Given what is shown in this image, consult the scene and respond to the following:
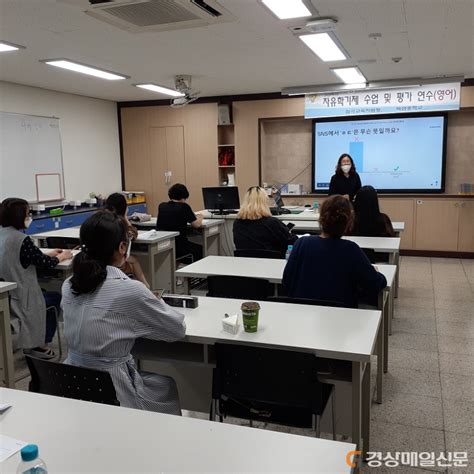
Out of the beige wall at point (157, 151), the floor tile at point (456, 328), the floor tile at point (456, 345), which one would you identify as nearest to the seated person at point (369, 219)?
the floor tile at point (456, 328)

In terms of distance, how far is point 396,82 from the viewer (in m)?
6.87

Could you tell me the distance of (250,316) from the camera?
2084mm

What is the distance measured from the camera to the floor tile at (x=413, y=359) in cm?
353

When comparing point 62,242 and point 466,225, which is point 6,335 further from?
point 466,225

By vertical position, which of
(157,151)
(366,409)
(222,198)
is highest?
(157,151)

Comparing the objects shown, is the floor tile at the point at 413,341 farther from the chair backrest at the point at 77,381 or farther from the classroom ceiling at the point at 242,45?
the chair backrest at the point at 77,381

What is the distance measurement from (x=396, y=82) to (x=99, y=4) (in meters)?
4.98

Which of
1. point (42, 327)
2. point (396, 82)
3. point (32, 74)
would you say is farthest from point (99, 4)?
point (396, 82)

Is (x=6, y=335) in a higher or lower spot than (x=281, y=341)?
lower

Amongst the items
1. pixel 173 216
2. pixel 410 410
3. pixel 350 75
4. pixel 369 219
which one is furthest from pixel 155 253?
pixel 350 75

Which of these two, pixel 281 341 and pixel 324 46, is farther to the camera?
pixel 324 46

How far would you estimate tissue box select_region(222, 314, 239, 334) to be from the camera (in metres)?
2.11

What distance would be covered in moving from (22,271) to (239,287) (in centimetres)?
158

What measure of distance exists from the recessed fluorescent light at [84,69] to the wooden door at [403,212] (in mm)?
4415
